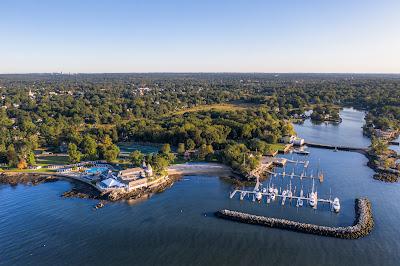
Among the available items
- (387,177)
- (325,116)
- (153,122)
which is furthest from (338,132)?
(153,122)

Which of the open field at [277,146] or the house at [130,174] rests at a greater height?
the house at [130,174]

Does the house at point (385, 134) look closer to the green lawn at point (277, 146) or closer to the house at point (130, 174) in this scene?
the green lawn at point (277, 146)

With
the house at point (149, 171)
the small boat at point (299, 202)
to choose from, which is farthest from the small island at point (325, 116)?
the house at point (149, 171)

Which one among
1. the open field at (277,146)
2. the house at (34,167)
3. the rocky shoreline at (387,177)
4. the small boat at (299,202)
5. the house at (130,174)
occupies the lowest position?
the rocky shoreline at (387,177)

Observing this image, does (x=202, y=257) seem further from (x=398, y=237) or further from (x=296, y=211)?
(x=398, y=237)

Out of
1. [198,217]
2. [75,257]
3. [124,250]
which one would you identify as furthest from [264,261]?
[75,257]

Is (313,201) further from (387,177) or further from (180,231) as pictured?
(387,177)
